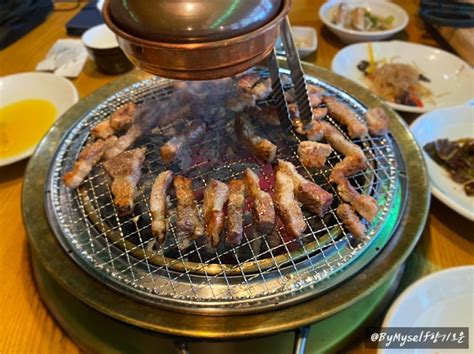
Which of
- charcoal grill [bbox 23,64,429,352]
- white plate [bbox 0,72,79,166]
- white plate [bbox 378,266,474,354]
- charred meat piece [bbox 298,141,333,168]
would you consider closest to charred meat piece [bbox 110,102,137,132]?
charcoal grill [bbox 23,64,429,352]

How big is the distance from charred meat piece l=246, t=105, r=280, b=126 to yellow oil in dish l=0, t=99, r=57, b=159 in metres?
1.38

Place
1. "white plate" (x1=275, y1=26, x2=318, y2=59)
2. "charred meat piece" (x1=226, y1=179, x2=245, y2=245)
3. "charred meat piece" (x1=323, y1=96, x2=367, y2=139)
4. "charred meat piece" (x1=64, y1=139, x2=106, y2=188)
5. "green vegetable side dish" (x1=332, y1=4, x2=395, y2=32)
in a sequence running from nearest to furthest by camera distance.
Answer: "charred meat piece" (x1=226, y1=179, x2=245, y2=245), "charred meat piece" (x1=64, y1=139, x2=106, y2=188), "charred meat piece" (x1=323, y1=96, x2=367, y2=139), "white plate" (x1=275, y1=26, x2=318, y2=59), "green vegetable side dish" (x1=332, y1=4, x2=395, y2=32)

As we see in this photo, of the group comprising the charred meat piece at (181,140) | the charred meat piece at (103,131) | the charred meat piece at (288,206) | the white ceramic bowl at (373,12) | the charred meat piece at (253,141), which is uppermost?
the charred meat piece at (103,131)

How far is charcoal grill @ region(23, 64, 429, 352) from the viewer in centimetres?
139

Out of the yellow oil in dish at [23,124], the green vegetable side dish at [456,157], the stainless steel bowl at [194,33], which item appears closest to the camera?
the stainless steel bowl at [194,33]

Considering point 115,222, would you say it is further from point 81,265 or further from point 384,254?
point 384,254

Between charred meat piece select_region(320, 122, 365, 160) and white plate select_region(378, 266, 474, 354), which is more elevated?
charred meat piece select_region(320, 122, 365, 160)

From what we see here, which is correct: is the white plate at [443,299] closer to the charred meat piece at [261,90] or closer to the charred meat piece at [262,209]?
the charred meat piece at [262,209]

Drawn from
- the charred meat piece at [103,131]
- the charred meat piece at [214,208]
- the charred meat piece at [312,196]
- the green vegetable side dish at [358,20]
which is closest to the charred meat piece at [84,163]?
the charred meat piece at [103,131]

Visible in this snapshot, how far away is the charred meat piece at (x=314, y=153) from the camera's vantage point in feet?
5.92

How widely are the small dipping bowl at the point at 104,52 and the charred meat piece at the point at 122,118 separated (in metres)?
1.03

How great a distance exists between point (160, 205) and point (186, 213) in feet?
0.38

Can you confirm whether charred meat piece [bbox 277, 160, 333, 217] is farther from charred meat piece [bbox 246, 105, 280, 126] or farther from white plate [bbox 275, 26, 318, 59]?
white plate [bbox 275, 26, 318, 59]

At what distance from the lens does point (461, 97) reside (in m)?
2.81
